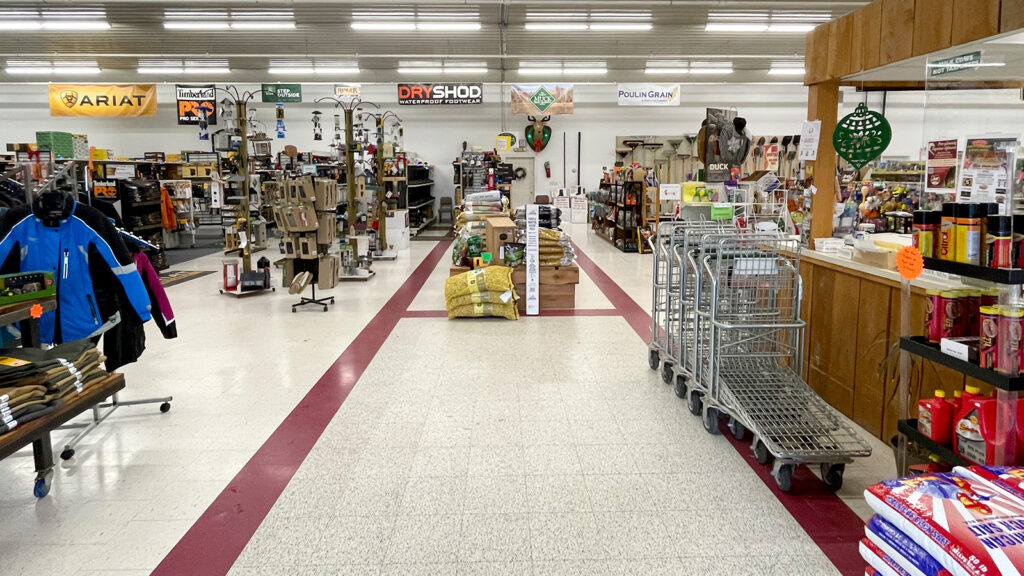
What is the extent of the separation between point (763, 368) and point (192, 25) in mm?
12264

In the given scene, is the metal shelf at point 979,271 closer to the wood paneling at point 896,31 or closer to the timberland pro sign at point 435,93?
the wood paneling at point 896,31

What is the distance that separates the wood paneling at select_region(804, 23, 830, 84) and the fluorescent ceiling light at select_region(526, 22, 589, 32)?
25.9ft

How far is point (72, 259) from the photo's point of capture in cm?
360

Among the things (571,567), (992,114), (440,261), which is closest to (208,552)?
(571,567)

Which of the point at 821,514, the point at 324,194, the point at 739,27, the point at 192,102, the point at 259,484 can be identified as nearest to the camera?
the point at 821,514

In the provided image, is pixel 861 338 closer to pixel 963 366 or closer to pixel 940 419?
pixel 940 419

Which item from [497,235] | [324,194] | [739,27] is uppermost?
[739,27]

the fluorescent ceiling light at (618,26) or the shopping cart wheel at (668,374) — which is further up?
the fluorescent ceiling light at (618,26)

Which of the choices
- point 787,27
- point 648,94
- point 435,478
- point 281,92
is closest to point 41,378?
point 435,478

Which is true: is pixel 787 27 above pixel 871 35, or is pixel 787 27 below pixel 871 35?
above

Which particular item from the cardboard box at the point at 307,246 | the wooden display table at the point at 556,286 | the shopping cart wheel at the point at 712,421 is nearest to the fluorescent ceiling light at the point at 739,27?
the wooden display table at the point at 556,286

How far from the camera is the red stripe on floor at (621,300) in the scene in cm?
645

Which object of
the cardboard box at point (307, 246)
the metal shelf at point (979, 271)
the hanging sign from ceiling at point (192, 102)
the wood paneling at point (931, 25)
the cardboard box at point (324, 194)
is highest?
the hanging sign from ceiling at point (192, 102)

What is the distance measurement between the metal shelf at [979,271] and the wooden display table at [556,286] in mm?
4941
